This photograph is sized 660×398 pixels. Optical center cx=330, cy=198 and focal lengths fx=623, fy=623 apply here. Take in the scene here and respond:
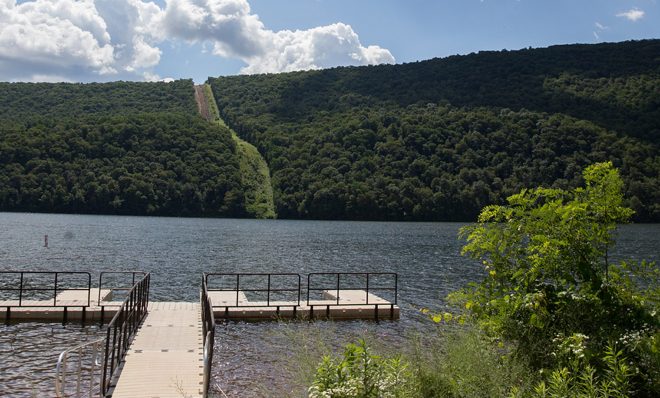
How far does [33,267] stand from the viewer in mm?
39344

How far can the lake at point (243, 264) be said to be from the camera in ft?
48.0

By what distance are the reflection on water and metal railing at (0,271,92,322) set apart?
3.71 ft

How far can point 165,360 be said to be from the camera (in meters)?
12.3

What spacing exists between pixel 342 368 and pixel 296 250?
5266cm

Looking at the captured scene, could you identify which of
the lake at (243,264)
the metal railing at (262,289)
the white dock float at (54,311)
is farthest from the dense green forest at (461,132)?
the white dock float at (54,311)

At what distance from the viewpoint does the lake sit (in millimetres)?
14617

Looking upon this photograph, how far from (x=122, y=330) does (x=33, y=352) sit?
356 cm

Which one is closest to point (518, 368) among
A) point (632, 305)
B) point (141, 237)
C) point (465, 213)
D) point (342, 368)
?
point (632, 305)

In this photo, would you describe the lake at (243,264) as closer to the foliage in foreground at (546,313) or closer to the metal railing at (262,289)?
the metal railing at (262,289)

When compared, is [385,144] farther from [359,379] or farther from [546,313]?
[359,379]

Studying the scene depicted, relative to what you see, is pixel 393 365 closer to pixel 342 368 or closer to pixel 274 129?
pixel 342 368

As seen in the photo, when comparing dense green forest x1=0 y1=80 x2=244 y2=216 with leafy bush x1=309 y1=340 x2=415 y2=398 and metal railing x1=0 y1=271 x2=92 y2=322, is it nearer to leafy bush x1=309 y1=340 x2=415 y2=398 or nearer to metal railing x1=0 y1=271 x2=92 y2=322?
metal railing x1=0 y1=271 x2=92 y2=322

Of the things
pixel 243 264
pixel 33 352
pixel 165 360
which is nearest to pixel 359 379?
pixel 165 360

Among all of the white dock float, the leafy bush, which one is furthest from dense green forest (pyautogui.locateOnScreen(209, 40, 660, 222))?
the leafy bush
